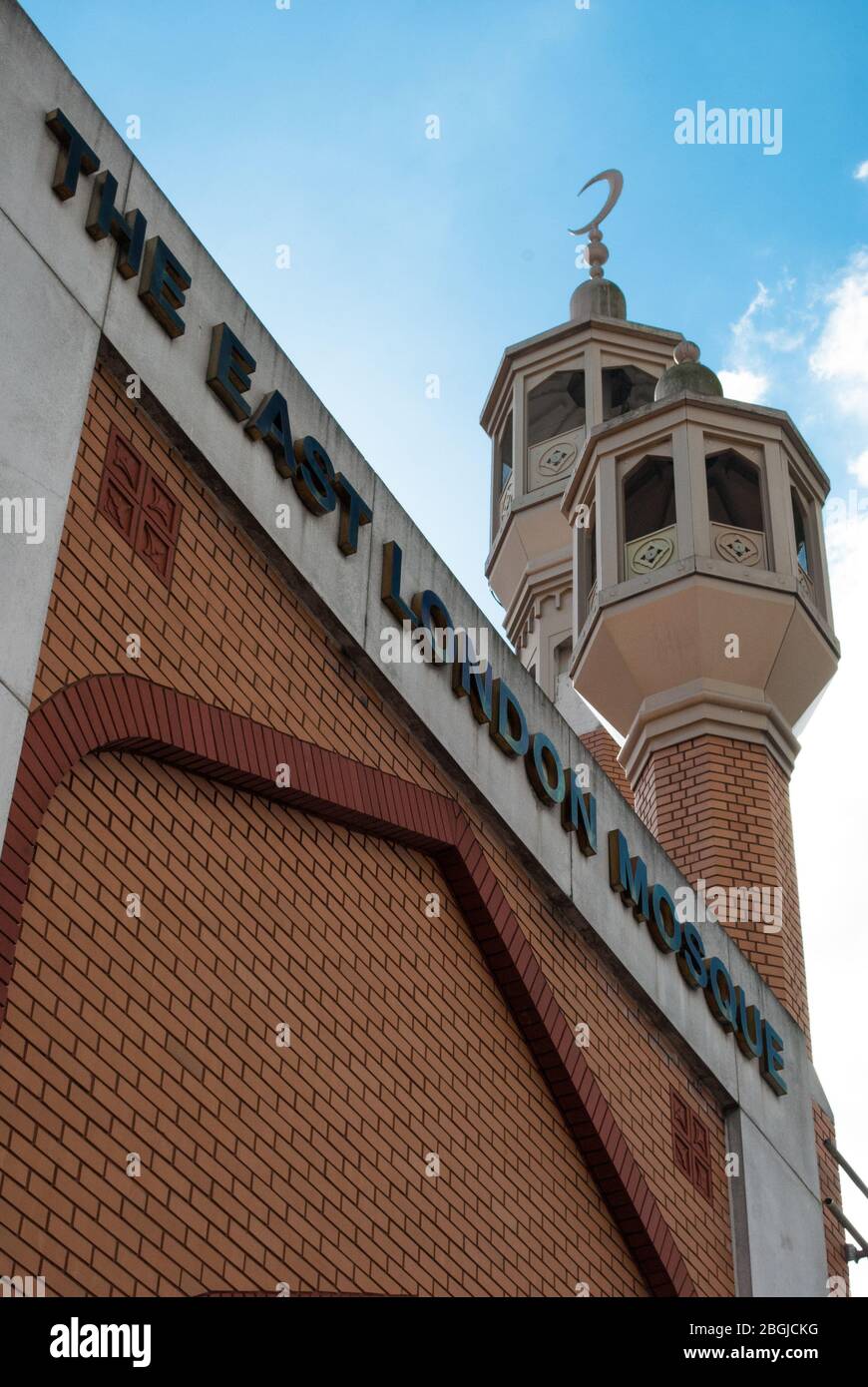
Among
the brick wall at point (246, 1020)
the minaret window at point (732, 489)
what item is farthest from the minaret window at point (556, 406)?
the brick wall at point (246, 1020)

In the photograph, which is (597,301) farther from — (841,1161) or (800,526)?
(841,1161)

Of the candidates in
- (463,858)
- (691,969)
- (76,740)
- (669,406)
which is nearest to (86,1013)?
(76,740)

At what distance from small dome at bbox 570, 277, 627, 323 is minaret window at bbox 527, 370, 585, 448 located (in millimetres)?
756

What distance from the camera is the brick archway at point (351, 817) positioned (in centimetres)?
643

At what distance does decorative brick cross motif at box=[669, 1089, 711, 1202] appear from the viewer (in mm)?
10461

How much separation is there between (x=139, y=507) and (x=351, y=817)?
1.75 m

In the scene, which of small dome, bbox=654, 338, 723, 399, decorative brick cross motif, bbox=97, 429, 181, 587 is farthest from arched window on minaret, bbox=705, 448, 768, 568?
decorative brick cross motif, bbox=97, 429, 181, 587

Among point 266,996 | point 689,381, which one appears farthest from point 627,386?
point 266,996

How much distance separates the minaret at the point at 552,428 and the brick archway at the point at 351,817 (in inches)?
493

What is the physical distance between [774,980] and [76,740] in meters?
7.30

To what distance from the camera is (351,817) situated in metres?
8.31

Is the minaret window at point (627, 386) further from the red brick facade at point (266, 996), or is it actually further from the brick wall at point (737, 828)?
the red brick facade at point (266, 996)

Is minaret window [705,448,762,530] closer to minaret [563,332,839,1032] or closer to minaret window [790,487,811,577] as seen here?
minaret [563,332,839,1032]

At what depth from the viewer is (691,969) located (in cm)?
1109
